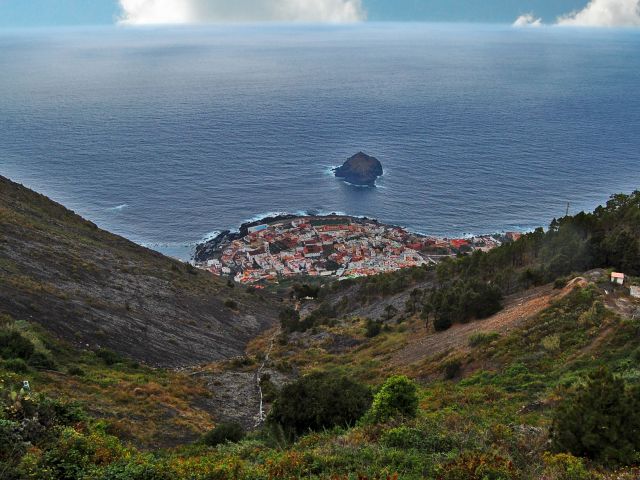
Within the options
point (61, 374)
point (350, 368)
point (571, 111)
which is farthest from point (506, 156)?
point (61, 374)

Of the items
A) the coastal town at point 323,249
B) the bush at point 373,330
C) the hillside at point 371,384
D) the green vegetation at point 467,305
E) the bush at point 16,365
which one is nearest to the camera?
the hillside at point 371,384

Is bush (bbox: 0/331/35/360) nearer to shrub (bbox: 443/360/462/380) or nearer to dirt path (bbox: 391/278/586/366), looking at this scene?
→ dirt path (bbox: 391/278/586/366)

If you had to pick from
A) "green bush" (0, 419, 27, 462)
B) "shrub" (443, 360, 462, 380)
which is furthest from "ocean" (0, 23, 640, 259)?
"green bush" (0, 419, 27, 462)

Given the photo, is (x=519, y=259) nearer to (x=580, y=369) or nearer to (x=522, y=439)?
(x=580, y=369)

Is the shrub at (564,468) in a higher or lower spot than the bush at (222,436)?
higher

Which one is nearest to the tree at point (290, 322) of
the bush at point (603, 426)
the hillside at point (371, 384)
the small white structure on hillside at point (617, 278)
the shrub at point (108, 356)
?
the hillside at point (371, 384)

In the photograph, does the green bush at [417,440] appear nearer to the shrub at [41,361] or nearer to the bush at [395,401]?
the bush at [395,401]
